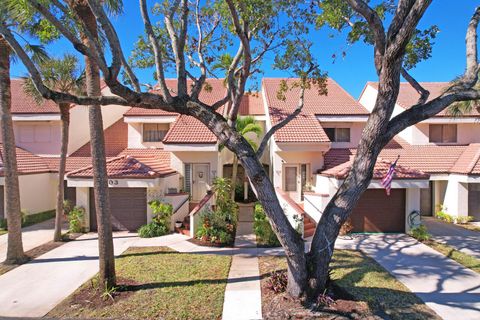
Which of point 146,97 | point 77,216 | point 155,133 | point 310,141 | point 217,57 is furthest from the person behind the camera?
point 155,133

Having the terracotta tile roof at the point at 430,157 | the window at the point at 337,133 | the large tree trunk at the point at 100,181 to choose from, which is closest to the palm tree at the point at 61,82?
the large tree trunk at the point at 100,181

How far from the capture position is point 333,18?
8.55 m

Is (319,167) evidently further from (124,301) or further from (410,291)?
(124,301)

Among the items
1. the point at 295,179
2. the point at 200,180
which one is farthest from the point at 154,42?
the point at 295,179

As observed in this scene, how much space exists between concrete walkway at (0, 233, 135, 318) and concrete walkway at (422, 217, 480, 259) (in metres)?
14.6

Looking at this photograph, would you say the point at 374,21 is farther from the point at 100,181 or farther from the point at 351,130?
the point at 351,130

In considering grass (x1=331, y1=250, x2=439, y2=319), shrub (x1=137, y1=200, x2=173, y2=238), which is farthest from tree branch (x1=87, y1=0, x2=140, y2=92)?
shrub (x1=137, y1=200, x2=173, y2=238)

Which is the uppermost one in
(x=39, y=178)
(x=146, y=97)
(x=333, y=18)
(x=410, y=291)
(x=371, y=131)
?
(x=333, y=18)

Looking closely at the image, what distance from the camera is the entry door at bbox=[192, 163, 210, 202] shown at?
17609 mm

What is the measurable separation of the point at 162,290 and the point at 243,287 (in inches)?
92.9

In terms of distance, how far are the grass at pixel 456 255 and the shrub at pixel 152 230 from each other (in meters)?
12.4

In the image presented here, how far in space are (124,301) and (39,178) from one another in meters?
14.1

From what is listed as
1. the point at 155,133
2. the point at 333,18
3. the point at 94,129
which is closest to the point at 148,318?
the point at 94,129

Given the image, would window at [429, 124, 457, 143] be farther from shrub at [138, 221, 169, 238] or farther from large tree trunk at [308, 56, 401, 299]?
shrub at [138, 221, 169, 238]
